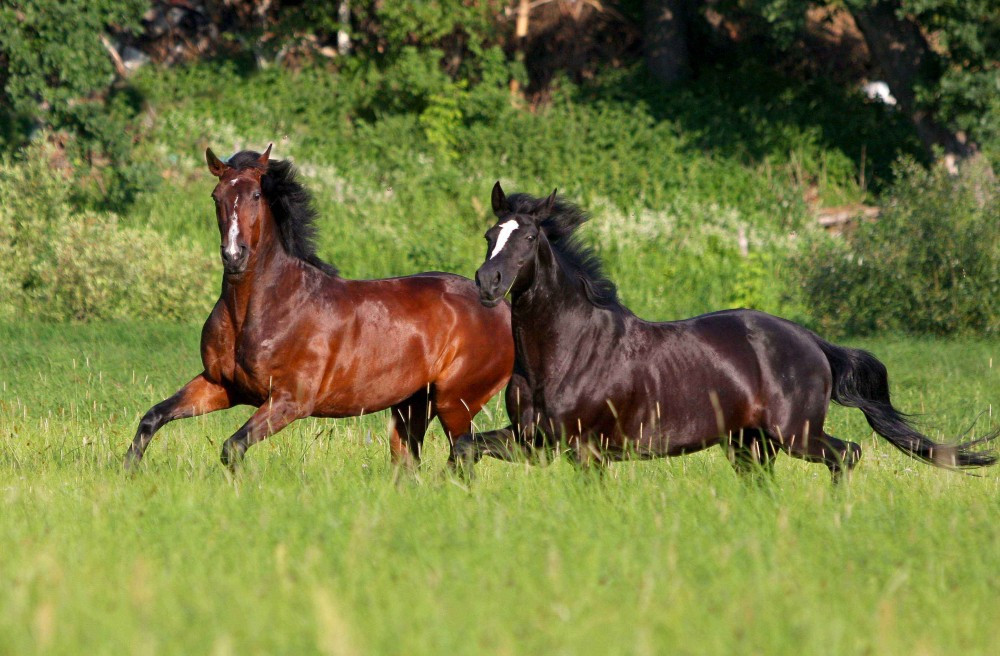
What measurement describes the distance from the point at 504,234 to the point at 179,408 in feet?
7.55

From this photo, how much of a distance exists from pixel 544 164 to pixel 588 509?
1858 centimetres

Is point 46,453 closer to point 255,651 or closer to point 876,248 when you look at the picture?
point 255,651

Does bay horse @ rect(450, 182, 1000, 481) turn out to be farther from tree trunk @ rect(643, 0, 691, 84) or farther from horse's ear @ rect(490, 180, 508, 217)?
tree trunk @ rect(643, 0, 691, 84)

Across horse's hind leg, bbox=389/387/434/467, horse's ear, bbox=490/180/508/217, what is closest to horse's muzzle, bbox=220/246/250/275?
horse's ear, bbox=490/180/508/217

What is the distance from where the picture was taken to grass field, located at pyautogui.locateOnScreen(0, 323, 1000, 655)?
4.05m

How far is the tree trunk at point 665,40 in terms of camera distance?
2773 centimetres

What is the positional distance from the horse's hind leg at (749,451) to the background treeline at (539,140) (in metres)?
10.4

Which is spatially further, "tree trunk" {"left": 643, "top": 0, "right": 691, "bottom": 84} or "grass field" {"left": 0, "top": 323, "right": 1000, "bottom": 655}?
"tree trunk" {"left": 643, "top": 0, "right": 691, "bottom": 84}

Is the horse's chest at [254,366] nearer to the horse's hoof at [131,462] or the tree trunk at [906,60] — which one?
the horse's hoof at [131,462]

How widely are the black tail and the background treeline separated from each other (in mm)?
9750

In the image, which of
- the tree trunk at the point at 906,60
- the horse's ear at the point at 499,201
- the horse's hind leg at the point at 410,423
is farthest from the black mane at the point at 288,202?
the tree trunk at the point at 906,60

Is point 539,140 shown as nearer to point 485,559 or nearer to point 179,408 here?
point 179,408

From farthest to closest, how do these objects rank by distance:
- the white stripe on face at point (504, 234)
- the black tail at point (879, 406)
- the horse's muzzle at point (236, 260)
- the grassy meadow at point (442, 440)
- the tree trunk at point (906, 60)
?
the tree trunk at point (906, 60)
the black tail at point (879, 406)
the horse's muzzle at point (236, 260)
the white stripe on face at point (504, 234)
the grassy meadow at point (442, 440)

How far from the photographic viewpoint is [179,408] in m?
7.52
